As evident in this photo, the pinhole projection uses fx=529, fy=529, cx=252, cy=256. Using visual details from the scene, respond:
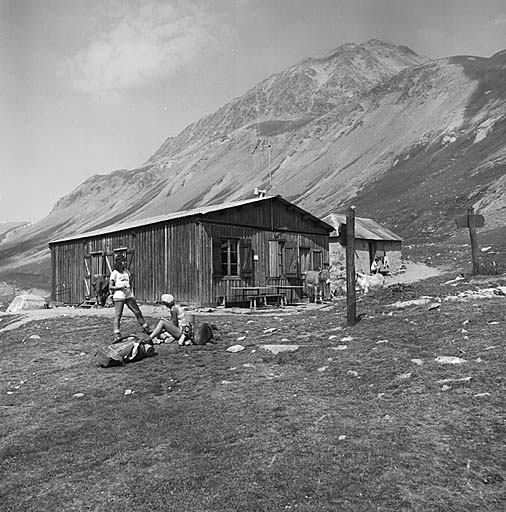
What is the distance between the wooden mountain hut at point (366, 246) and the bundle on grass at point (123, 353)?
25.7 m

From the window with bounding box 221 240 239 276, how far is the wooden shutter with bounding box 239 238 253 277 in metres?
0.25

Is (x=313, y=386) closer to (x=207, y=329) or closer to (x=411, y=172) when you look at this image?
(x=207, y=329)

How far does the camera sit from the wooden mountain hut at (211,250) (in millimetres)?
24312

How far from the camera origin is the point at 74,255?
32.5 meters

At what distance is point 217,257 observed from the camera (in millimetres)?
24656

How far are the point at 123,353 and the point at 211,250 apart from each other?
13.9 meters

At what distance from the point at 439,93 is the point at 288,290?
315ft

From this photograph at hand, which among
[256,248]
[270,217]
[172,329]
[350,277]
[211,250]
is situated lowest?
[172,329]

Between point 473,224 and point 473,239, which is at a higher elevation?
point 473,224

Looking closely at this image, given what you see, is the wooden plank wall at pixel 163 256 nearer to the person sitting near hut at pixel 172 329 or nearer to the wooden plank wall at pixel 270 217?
the wooden plank wall at pixel 270 217

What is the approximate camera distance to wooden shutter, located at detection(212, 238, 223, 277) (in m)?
24.5

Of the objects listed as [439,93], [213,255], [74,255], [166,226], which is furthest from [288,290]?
[439,93]

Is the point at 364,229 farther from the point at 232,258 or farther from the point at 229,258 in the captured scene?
the point at 229,258

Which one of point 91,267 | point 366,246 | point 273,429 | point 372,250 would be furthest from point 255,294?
point 273,429
